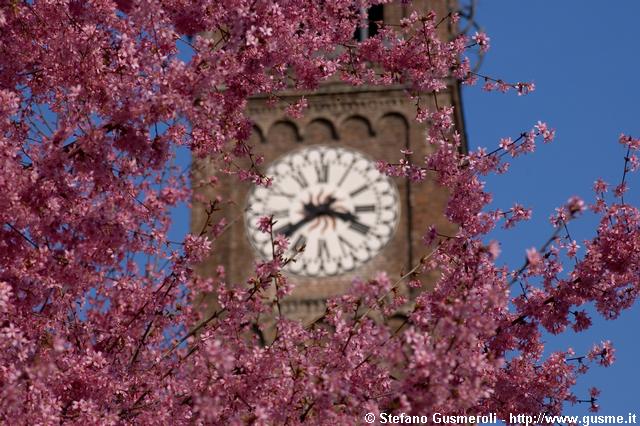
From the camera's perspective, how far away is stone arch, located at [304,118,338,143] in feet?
120

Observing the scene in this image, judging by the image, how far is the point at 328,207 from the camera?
35469 mm

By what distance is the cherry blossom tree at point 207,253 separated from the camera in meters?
7.32

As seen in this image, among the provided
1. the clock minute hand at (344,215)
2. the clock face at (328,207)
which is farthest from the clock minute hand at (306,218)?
the clock minute hand at (344,215)

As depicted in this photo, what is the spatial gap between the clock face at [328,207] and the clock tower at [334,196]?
0.09 ft

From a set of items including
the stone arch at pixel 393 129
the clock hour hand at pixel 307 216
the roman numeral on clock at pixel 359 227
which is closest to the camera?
the clock hour hand at pixel 307 216

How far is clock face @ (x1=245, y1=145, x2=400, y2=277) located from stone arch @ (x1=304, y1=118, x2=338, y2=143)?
314mm

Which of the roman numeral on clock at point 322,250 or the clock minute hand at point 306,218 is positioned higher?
the clock minute hand at point 306,218

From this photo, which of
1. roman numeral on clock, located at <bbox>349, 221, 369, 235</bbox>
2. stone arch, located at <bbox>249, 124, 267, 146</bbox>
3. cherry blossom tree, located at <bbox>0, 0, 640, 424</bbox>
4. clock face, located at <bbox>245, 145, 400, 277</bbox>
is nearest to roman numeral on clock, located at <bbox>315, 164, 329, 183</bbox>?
clock face, located at <bbox>245, 145, 400, 277</bbox>

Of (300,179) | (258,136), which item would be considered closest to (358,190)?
(300,179)

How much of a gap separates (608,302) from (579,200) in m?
2.02

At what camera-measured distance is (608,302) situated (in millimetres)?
9102

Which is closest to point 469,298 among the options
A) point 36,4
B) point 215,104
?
point 215,104

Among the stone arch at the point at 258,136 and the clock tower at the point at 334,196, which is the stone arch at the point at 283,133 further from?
the stone arch at the point at 258,136

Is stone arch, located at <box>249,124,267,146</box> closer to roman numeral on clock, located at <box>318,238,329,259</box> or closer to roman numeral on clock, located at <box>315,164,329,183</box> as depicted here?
roman numeral on clock, located at <box>315,164,329,183</box>
